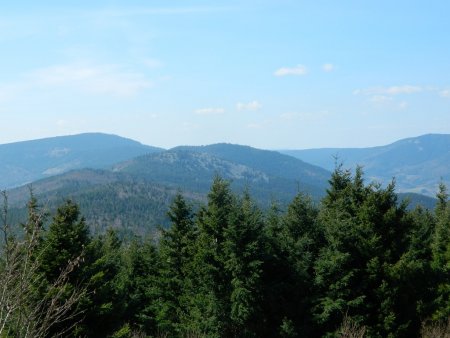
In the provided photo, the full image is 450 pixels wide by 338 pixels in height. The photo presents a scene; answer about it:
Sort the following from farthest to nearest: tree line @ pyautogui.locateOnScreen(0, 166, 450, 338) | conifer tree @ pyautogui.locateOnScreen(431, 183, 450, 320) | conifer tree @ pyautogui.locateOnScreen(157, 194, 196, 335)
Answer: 1. conifer tree @ pyautogui.locateOnScreen(157, 194, 196, 335)
2. conifer tree @ pyautogui.locateOnScreen(431, 183, 450, 320)
3. tree line @ pyautogui.locateOnScreen(0, 166, 450, 338)

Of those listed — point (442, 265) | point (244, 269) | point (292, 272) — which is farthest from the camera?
point (442, 265)

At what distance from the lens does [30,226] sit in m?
7.12

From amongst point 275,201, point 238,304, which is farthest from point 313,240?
point 238,304

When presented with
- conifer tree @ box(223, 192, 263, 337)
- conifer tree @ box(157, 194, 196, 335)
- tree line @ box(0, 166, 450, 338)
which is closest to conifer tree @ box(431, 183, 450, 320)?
tree line @ box(0, 166, 450, 338)

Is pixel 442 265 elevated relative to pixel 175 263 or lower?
elevated

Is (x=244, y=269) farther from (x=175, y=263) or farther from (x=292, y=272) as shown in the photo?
(x=175, y=263)

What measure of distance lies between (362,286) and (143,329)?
45.2ft

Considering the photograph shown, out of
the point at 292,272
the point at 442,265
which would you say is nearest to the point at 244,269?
the point at 292,272

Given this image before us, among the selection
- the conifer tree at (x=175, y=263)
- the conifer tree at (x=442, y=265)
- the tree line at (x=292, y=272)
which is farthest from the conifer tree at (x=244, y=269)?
the conifer tree at (x=442, y=265)

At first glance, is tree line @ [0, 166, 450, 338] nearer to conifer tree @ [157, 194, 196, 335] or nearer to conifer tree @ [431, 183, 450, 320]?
conifer tree @ [431, 183, 450, 320]

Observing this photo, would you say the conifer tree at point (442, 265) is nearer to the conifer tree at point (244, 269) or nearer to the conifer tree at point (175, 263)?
the conifer tree at point (244, 269)

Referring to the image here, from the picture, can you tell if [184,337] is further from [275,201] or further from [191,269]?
[275,201]

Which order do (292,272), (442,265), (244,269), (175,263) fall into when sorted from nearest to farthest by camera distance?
(244,269) → (292,272) → (442,265) → (175,263)

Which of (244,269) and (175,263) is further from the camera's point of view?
(175,263)
